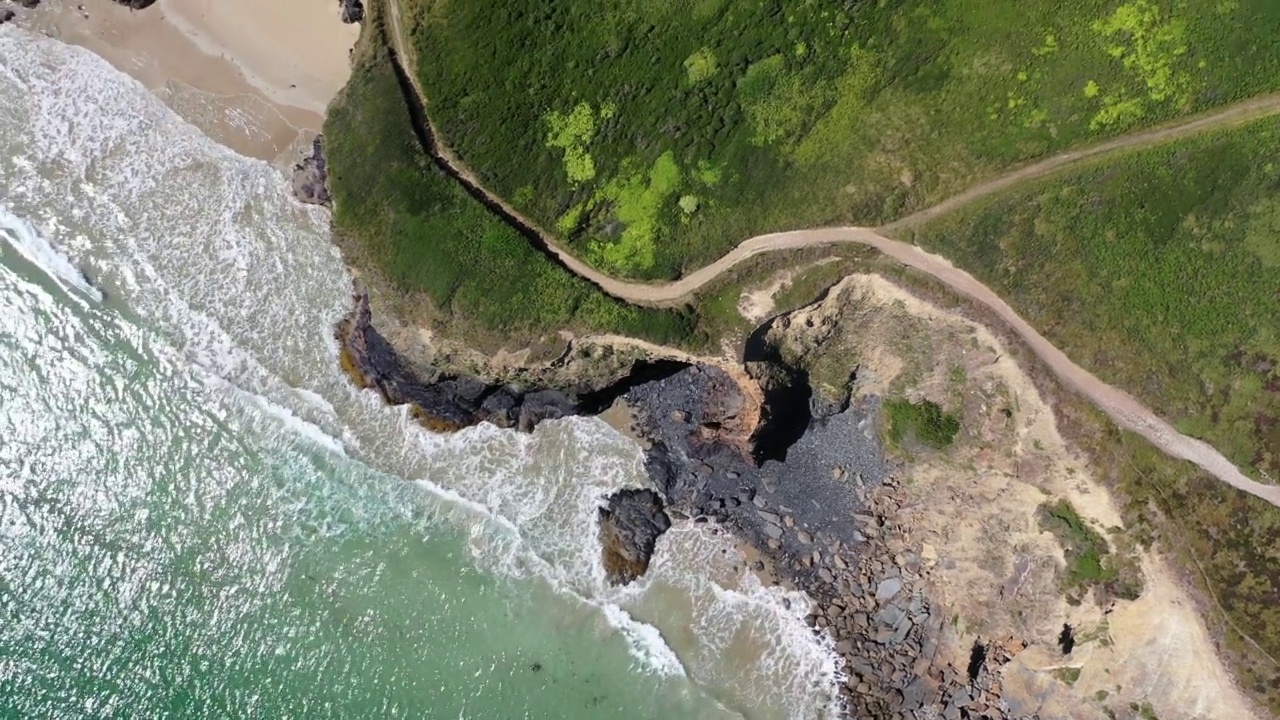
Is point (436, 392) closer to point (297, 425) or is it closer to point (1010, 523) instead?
point (297, 425)

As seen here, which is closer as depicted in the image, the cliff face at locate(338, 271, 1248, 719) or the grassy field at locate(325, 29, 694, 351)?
the cliff face at locate(338, 271, 1248, 719)

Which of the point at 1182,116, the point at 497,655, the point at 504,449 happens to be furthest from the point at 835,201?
the point at 497,655

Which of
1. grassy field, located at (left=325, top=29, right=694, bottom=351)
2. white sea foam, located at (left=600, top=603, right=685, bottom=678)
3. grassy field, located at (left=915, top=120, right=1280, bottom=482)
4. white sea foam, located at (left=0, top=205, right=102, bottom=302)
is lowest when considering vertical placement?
white sea foam, located at (left=0, top=205, right=102, bottom=302)

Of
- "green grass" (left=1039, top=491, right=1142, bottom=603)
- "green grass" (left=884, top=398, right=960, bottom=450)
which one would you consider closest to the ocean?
"green grass" (left=884, top=398, right=960, bottom=450)

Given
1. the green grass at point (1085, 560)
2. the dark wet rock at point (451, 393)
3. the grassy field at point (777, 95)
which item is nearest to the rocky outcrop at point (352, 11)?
the grassy field at point (777, 95)

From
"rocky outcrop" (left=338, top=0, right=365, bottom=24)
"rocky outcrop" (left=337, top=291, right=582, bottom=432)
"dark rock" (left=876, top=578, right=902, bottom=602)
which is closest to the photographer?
"dark rock" (left=876, top=578, right=902, bottom=602)

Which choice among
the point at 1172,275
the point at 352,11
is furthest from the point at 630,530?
the point at 352,11

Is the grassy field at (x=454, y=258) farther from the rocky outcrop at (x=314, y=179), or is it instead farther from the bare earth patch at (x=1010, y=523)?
the bare earth patch at (x=1010, y=523)

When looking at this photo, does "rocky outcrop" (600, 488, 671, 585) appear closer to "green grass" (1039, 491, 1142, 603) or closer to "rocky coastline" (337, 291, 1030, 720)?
"rocky coastline" (337, 291, 1030, 720)
